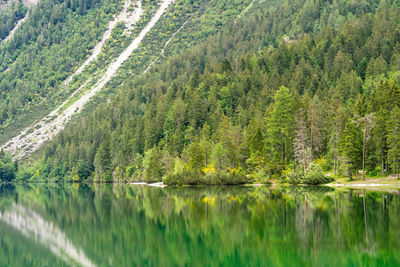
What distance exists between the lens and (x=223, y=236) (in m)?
31.4

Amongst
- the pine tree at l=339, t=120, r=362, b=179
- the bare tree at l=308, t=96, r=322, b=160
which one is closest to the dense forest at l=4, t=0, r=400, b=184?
the pine tree at l=339, t=120, r=362, b=179

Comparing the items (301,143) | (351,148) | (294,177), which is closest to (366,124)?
(351,148)

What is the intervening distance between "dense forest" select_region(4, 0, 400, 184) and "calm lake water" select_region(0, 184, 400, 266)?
94.7 ft

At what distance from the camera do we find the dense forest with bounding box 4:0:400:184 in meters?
76.1

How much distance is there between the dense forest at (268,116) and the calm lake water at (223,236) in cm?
2886

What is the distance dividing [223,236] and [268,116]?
67553mm

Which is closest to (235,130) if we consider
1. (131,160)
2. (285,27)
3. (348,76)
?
(348,76)

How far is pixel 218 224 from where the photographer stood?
3606 cm

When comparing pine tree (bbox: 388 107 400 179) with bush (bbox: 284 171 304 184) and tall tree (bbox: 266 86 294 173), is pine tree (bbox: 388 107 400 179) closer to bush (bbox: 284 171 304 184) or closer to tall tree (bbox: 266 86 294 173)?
bush (bbox: 284 171 304 184)

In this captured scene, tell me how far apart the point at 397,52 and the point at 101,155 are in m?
91.6

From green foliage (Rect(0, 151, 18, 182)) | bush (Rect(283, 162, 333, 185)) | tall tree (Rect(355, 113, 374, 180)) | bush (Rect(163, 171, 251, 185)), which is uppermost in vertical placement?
tall tree (Rect(355, 113, 374, 180))

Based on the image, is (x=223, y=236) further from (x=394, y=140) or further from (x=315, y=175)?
(x=315, y=175)

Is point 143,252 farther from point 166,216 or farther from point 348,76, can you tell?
point 348,76

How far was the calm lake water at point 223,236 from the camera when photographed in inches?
1001
